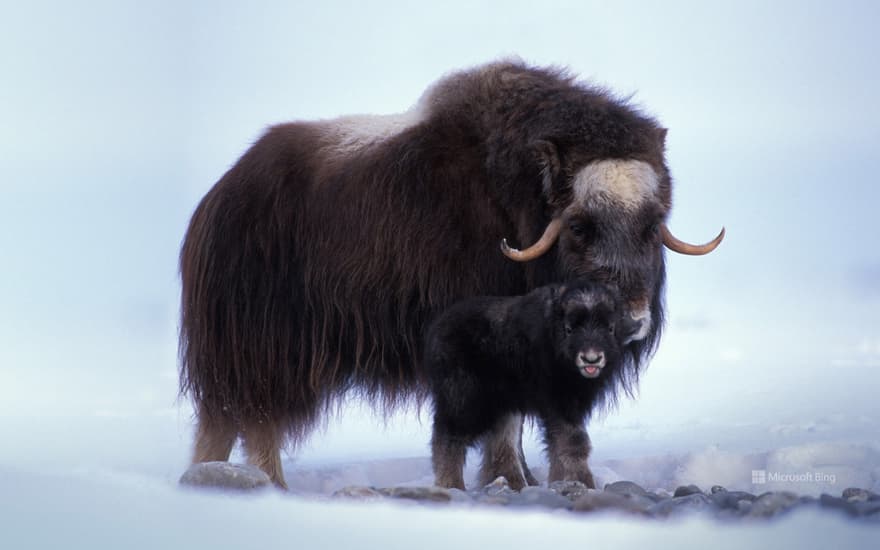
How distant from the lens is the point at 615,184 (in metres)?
3.57

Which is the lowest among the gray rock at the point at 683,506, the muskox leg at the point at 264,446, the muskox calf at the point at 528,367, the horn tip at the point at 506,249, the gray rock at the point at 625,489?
the gray rock at the point at 683,506

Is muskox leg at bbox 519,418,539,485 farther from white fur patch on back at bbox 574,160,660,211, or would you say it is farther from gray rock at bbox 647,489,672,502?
white fur patch on back at bbox 574,160,660,211

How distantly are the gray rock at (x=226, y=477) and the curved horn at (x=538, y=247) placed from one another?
90cm

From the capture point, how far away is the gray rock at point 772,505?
2.85 metres

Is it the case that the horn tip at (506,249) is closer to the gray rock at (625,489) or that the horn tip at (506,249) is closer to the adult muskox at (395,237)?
the adult muskox at (395,237)

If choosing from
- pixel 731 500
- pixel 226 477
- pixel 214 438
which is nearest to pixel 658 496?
pixel 731 500

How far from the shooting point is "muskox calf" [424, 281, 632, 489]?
10.3ft

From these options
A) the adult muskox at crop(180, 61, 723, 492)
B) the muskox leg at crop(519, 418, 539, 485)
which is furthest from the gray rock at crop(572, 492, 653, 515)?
the muskox leg at crop(519, 418, 539, 485)

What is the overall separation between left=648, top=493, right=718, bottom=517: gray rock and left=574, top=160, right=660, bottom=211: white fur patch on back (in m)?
0.83

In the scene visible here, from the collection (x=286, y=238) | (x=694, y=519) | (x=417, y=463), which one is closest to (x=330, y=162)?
(x=286, y=238)

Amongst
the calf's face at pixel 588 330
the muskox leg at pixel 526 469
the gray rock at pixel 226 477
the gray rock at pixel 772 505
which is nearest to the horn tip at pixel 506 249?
the calf's face at pixel 588 330

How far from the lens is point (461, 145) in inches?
154

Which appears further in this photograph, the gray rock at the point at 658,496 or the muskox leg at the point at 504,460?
the muskox leg at the point at 504,460

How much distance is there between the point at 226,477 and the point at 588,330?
0.97 meters
